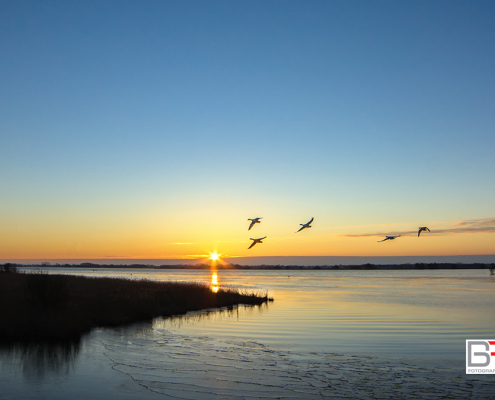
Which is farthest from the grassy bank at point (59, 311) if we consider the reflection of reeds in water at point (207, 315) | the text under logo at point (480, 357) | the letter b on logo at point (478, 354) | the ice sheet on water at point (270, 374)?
the letter b on logo at point (478, 354)

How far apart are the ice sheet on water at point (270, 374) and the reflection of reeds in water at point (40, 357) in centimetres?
143

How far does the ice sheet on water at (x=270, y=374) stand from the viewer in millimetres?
11844

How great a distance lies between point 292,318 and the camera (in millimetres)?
29562

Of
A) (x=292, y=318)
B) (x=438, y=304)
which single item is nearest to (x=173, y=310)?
(x=292, y=318)

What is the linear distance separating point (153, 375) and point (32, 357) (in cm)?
494

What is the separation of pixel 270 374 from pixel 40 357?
26.5 feet

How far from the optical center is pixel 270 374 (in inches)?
543

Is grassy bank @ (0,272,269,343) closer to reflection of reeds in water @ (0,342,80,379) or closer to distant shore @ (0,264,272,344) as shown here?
distant shore @ (0,264,272,344)

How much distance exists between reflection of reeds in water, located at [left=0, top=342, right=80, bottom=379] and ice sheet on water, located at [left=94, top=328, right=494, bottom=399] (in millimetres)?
1433

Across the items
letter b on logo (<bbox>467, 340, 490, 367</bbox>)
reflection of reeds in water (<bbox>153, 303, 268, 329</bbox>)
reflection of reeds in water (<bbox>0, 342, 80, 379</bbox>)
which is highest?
reflection of reeds in water (<bbox>0, 342, 80, 379</bbox>)

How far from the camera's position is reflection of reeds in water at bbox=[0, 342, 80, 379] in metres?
13.9

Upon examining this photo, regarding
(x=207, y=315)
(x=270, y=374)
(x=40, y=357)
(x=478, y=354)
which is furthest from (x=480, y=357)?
(x=207, y=315)

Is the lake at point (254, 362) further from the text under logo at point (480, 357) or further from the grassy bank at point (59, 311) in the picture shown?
the grassy bank at point (59, 311)

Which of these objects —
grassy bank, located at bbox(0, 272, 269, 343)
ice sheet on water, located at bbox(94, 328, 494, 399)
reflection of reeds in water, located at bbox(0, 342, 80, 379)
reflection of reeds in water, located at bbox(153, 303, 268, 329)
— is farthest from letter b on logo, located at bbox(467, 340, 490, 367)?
grassy bank, located at bbox(0, 272, 269, 343)
